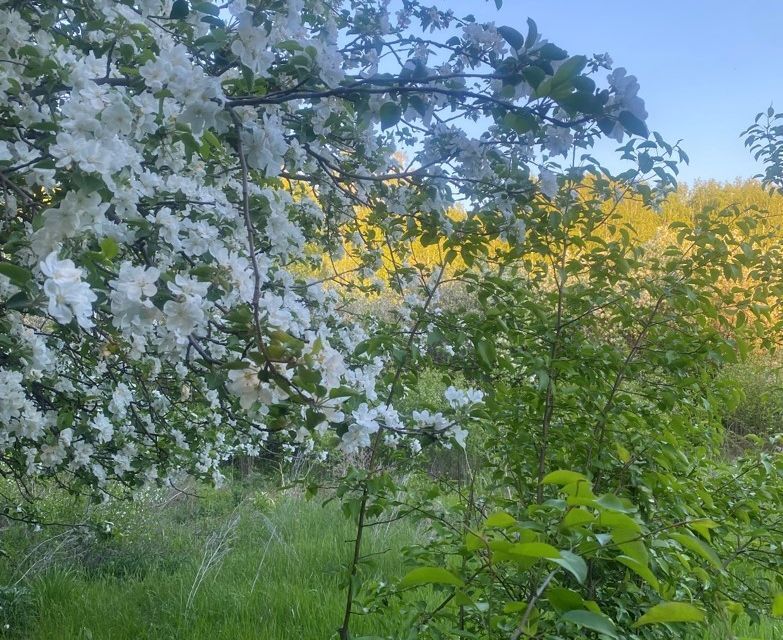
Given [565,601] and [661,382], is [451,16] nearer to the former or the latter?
[661,382]

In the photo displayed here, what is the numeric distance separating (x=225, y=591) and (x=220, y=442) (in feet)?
2.43

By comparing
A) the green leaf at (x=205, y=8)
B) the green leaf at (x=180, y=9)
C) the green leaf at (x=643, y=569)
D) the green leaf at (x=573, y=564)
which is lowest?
the green leaf at (x=643, y=569)

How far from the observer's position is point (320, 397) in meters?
1.05

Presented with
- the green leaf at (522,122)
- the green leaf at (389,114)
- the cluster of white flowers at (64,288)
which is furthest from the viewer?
the green leaf at (389,114)

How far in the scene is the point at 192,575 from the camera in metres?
3.70

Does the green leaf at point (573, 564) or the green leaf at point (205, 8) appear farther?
the green leaf at point (205, 8)

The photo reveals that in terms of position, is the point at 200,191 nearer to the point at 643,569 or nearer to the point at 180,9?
the point at 180,9

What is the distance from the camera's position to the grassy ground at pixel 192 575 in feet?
9.56

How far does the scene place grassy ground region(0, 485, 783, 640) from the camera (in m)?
2.91

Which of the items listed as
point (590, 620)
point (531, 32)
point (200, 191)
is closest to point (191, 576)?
point (200, 191)

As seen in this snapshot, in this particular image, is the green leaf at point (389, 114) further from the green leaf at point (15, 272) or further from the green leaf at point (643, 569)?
the green leaf at point (643, 569)

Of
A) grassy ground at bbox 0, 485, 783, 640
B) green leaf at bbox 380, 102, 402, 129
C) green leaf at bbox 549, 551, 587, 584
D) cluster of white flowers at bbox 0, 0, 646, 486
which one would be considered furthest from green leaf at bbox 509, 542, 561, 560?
grassy ground at bbox 0, 485, 783, 640

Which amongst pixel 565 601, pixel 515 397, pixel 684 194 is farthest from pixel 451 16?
pixel 684 194

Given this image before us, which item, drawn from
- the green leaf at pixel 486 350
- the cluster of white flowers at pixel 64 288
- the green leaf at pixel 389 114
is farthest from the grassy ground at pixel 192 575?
the cluster of white flowers at pixel 64 288
